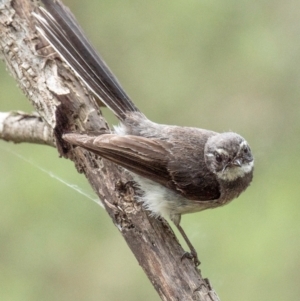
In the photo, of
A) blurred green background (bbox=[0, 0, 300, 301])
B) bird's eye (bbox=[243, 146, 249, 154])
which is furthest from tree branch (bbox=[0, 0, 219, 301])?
blurred green background (bbox=[0, 0, 300, 301])

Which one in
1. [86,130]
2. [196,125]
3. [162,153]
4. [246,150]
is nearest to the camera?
[86,130]

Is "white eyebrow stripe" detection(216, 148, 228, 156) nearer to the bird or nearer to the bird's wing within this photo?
the bird

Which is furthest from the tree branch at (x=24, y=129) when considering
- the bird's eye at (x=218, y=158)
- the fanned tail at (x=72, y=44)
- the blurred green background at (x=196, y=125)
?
the blurred green background at (x=196, y=125)

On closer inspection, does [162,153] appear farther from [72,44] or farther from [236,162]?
[72,44]

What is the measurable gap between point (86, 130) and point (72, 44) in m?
0.53

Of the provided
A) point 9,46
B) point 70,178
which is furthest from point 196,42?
point 9,46

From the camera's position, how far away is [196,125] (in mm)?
6648

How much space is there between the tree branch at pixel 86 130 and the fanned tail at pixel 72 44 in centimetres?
9

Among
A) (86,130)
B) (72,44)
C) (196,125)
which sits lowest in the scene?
(86,130)

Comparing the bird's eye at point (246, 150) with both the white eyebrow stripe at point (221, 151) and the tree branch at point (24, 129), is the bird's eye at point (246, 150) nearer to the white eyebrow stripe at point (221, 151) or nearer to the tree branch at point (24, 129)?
the white eyebrow stripe at point (221, 151)

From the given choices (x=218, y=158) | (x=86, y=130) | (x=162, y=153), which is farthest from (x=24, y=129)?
(x=218, y=158)

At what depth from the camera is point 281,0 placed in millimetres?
7434

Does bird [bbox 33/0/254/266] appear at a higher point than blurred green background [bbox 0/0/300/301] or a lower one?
lower

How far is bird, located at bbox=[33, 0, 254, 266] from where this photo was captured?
380cm
